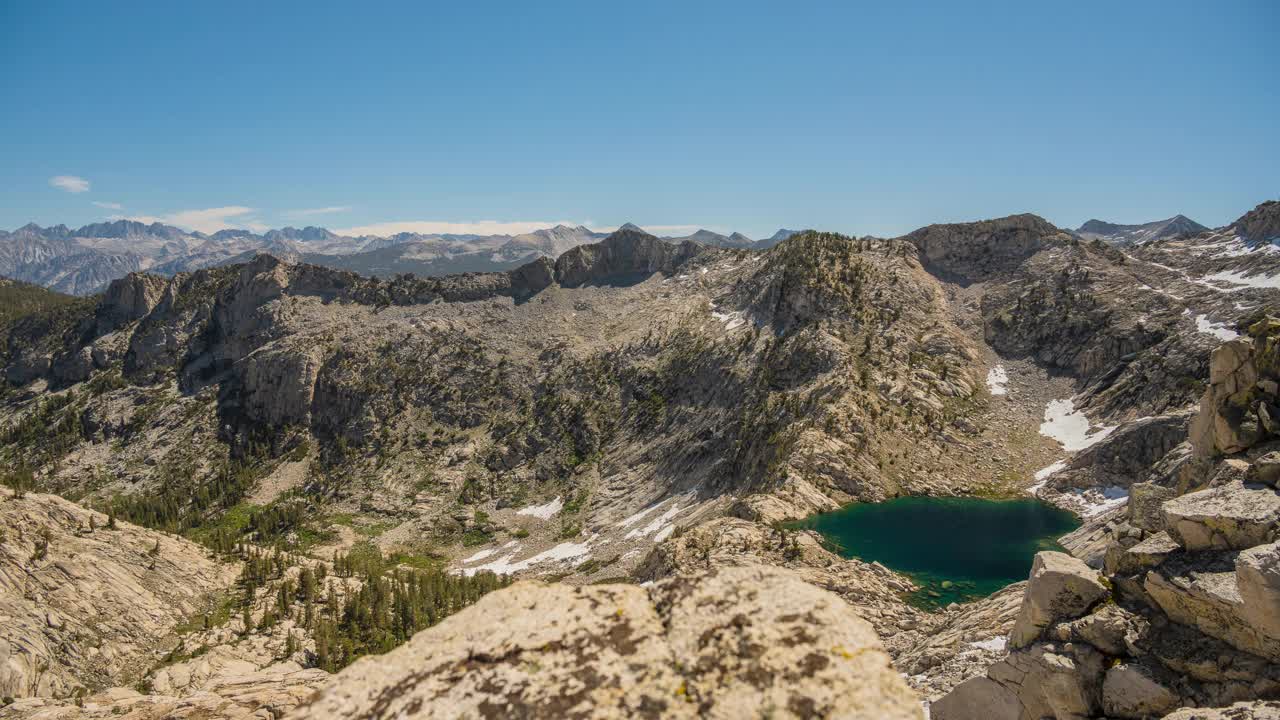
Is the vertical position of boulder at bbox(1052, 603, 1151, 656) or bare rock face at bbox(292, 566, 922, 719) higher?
bare rock face at bbox(292, 566, 922, 719)

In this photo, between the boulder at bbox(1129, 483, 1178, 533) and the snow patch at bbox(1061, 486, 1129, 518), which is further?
the snow patch at bbox(1061, 486, 1129, 518)

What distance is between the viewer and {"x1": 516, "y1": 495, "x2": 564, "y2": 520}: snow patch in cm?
8869

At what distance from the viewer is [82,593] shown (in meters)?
35.4

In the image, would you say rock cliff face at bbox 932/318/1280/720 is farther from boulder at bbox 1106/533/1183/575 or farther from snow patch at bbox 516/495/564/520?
snow patch at bbox 516/495/564/520

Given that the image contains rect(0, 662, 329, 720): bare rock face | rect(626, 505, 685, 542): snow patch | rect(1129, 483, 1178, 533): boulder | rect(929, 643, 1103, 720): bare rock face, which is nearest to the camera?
rect(0, 662, 329, 720): bare rock face

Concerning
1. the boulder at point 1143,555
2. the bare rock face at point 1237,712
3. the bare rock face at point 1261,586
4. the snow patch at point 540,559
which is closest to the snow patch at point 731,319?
the snow patch at point 540,559

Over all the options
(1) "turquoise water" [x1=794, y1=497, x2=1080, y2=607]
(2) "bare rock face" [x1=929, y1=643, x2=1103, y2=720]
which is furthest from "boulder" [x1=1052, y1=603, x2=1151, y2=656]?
(1) "turquoise water" [x1=794, y1=497, x2=1080, y2=607]

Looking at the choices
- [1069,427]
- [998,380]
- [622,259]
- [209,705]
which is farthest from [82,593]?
[622,259]

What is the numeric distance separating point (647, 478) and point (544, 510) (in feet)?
57.3

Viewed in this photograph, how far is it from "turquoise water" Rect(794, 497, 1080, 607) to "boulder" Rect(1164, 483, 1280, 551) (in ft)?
92.5

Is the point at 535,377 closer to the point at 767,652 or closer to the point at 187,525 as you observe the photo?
the point at 187,525

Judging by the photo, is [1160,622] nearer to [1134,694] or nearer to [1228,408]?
[1134,694]

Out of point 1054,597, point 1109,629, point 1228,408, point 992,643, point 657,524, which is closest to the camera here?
point 1109,629

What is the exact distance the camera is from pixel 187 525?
9812 centimetres
